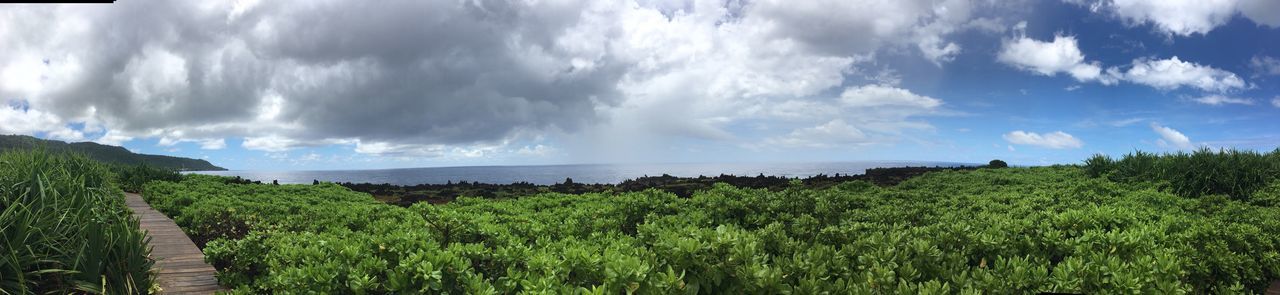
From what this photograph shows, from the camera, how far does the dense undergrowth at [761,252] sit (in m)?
3.67

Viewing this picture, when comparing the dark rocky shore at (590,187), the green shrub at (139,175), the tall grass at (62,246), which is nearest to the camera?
the tall grass at (62,246)

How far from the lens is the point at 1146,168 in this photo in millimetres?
16078

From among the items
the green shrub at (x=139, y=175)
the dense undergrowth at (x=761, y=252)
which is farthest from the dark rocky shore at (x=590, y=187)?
the dense undergrowth at (x=761, y=252)

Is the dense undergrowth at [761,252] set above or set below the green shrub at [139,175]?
below

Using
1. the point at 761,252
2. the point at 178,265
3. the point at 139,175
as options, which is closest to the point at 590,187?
the point at 178,265

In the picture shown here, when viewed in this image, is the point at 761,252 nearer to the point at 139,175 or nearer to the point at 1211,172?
the point at 1211,172

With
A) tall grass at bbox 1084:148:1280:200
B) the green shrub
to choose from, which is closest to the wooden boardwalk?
the green shrub

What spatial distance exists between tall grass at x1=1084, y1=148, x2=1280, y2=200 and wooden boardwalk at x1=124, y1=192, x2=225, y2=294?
17129 millimetres

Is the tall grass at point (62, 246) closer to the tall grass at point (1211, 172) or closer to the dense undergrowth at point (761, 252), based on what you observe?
the dense undergrowth at point (761, 252)

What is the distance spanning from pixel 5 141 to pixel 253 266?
23.5 feet

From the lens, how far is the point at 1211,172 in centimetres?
1375

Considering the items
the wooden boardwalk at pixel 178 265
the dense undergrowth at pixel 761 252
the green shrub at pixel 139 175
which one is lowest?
the wooden boardwalk at pixel 178 265

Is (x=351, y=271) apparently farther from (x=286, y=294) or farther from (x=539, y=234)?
(x=539, y=234)

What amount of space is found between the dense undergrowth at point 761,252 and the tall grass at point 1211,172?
5.42 meters
